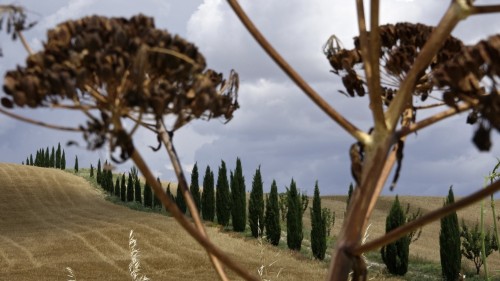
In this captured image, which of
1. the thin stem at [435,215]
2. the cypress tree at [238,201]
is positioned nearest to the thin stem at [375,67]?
the thin stem at [435,215]

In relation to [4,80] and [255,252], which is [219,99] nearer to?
[4,80]

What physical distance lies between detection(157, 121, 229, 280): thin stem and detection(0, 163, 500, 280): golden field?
460 inches

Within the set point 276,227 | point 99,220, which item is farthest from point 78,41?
point 99,220

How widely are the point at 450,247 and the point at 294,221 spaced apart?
7185 millimetres

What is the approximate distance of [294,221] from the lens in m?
29.0

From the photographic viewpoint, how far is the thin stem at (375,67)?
7.40 feet

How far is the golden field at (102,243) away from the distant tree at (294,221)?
800 mm

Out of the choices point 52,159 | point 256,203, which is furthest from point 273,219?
point 52,159

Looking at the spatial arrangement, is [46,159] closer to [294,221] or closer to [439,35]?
[294,221]

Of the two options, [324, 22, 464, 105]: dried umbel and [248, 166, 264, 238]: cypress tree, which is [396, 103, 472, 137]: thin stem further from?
[248, 166, 264, 238]: cypress tree

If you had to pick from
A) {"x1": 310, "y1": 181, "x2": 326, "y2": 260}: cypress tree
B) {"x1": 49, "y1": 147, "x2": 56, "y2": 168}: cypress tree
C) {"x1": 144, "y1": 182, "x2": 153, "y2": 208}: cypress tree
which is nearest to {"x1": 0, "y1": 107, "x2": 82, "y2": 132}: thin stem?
{"x1": 310, "y1": 181, "x2": 326, "y2": 260}: cypress tree

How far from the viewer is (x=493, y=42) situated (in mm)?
2166

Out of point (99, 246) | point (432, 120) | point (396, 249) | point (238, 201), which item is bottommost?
point (99, 246)

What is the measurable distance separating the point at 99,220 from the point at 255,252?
1082cm
